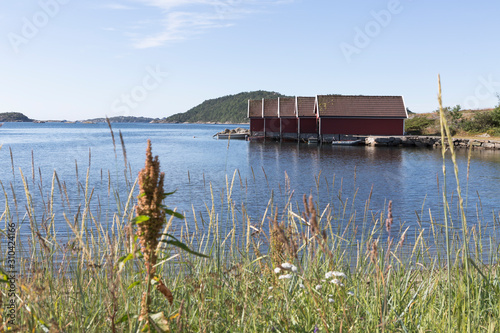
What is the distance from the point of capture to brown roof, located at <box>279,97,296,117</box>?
176 feet

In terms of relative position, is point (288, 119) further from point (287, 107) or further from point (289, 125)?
point (287, 107)

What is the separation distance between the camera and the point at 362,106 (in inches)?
1945

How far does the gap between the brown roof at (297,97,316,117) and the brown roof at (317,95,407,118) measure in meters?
2.25

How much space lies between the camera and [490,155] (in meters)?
36.1

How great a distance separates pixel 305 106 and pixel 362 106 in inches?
269

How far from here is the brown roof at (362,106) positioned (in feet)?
159

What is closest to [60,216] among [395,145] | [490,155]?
[490,155]

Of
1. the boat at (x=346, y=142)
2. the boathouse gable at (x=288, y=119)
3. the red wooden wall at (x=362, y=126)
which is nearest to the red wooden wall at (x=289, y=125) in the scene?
the boathouse gable at (x=288, y=119)

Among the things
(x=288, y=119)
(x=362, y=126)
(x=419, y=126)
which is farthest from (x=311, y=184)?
(x=419, y=126)

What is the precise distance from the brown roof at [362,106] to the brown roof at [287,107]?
15.2 ft

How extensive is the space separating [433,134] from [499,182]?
3365 centimetres

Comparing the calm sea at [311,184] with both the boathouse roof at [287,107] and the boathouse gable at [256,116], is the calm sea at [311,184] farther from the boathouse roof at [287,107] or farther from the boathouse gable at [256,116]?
the boathouse gable at [256,116]

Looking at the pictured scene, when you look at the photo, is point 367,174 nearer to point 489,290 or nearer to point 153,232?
point 489,290

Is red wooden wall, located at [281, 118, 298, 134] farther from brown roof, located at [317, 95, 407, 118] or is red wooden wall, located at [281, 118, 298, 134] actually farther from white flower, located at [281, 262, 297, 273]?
white flower, located at [281, 262, 297, 273]
